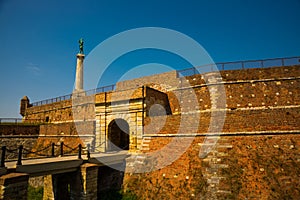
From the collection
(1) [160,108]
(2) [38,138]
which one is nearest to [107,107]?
(1) [160,108]

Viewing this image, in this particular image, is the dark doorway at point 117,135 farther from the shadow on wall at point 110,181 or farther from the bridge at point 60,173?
the shadow on wall at point 110,181

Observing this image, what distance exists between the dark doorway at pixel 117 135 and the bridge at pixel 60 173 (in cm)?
222

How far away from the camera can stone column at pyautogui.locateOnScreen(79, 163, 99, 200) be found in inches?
348

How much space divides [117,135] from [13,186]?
24.3ft

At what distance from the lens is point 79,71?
2423 centimetres

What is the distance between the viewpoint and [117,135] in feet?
44.8

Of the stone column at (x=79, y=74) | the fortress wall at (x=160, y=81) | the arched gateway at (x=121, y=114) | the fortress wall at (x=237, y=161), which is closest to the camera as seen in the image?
the fortress wall at (x=237, y=161)

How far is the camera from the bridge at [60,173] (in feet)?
22.0

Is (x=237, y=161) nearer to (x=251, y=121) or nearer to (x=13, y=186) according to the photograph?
(x=251, y=121)

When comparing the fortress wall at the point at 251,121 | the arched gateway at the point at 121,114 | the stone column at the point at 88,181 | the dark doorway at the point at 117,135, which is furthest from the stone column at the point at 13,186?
the fortress wall at the point at 251,121

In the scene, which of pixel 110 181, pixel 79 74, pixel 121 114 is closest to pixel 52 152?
pixel 110 181

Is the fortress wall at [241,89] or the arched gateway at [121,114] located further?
the fortress wall at [241,89]

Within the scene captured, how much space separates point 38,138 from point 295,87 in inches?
831

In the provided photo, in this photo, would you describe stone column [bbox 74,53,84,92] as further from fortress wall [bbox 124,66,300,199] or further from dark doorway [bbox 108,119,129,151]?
fortress wall [bbox 124,66,300,199]
